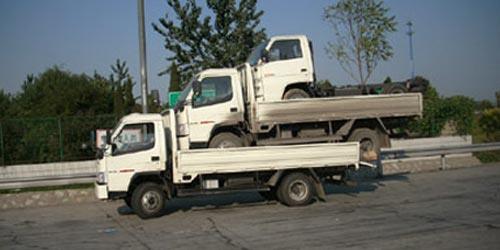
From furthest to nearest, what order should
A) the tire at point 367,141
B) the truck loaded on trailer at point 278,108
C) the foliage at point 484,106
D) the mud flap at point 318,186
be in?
the foliage at point 484,106 < the tire at point 367,141 < the mud flap at point 318,186 < the truck loaded on trailer at point 278,108

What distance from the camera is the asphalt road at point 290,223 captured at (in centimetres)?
914

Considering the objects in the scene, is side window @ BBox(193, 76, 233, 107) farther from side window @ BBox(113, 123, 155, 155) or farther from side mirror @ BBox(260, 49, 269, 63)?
side window @ BBox(113, 123, 155, 155)

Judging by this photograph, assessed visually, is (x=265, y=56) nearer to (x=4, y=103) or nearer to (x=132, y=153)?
(x=132, y=153)

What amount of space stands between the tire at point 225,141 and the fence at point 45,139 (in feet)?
26.0

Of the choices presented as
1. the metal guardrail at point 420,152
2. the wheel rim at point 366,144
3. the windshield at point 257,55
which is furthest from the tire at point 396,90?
the metal guardrail at point 420,152

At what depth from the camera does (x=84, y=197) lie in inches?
666

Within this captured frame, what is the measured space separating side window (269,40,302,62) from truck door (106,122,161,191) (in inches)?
128

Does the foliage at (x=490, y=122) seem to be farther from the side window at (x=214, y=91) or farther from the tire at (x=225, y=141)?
the side window at (x=214, y=91)

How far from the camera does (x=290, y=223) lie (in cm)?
1098

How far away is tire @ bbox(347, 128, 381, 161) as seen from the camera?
1381cm

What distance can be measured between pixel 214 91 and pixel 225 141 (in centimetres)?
118

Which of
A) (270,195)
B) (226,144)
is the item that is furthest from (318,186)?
(226,144)

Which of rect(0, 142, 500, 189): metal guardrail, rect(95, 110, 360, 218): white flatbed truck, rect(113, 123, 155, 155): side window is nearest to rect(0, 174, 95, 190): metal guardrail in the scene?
rect(0, 142, 500, 189): metal guardrail

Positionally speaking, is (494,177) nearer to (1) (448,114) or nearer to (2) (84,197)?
(1) (448,114)
